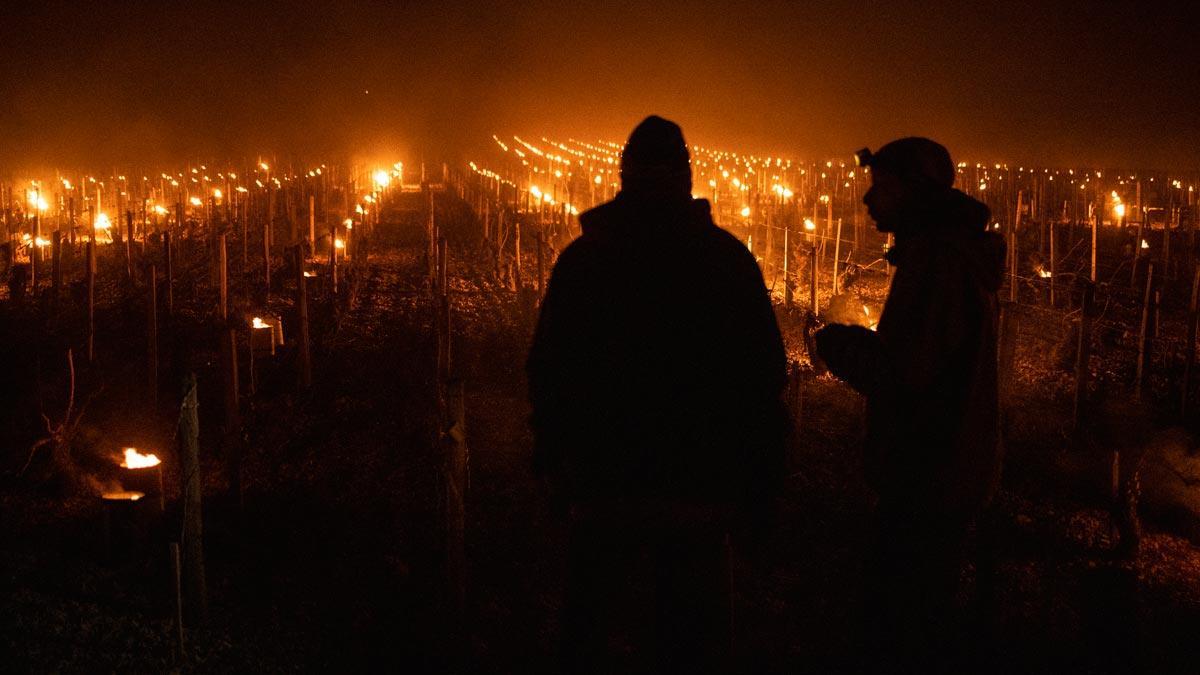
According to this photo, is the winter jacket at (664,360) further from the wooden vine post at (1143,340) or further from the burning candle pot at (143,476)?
the wooden vine post at (1143,340)

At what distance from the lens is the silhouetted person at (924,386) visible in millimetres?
2393

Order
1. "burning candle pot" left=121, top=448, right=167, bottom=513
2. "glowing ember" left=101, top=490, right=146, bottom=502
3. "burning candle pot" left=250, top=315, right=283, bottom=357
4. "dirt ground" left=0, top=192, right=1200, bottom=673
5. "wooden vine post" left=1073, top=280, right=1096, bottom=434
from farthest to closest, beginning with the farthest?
"burning candle pot" left=250, top=315, right=283, bottom=357
"wooden vine post" left=1073, top=280, right=1096, bottom=434
"burning candle pot" left=121, top=448, right=167, bottom=513
"glowing ember" left=101, top=490, right=146, bottom=502
"dirt ground" left=0, top=192, right=1200, bottom=673

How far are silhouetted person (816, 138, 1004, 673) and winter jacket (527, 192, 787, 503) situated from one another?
0.40 m

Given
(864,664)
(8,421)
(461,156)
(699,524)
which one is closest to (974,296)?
(699,524)

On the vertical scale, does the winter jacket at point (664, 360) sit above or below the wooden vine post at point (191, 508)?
above

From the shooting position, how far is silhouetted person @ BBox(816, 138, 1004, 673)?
2.39 m

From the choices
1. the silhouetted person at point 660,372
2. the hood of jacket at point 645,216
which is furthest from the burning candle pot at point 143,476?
the hood of jacket at point 645,216

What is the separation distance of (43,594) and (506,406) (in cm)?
544

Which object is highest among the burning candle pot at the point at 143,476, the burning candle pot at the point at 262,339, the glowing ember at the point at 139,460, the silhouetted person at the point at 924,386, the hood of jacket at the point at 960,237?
the hood of jacket at the point at 960,237

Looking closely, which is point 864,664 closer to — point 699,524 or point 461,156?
point 699,524

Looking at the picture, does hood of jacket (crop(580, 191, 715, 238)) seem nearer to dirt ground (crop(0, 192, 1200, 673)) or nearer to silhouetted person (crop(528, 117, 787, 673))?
silhouetted person (crop(528, 117, 787, 673))

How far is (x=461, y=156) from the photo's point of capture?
8538cm

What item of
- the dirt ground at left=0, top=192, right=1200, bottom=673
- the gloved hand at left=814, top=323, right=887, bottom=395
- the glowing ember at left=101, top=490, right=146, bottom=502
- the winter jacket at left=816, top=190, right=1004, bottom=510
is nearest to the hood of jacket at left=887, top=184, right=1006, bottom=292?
the winter jacket at left=816, top=190, right=1004, bottom=510

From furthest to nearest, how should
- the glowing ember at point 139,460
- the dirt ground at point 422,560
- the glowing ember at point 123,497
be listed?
the glowing ember at point 139,460 < the glowing ember at point 123,497 < the dirt ground at point 422,560
